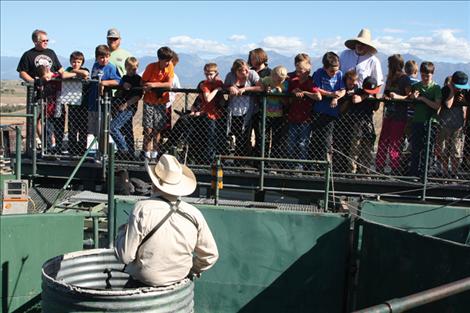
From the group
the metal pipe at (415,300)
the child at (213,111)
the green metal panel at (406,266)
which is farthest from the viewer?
the child at (213,111)

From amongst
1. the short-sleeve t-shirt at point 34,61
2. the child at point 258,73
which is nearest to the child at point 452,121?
the child at point 258,73

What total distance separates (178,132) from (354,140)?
2.53m

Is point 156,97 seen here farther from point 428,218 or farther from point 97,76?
point 428,218

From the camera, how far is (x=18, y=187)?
26.9 feet

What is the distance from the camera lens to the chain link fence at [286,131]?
914 centimetres

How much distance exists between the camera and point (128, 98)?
960cm

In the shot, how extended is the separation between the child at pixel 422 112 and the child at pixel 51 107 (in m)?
5.10

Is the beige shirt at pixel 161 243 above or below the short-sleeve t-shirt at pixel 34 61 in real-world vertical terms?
below

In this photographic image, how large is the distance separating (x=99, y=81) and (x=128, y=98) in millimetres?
476

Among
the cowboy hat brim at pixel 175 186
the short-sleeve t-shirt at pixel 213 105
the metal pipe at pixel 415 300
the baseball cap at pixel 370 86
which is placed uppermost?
the baseball cap at pixel 370 86

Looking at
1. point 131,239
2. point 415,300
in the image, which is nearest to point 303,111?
point 131,239

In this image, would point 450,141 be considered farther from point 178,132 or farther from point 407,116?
point 178,132

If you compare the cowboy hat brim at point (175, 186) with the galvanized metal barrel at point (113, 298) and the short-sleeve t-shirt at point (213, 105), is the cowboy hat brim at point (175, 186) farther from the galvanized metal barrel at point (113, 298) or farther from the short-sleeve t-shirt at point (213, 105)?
the short-sleeve t-shirt at point (213, 105)

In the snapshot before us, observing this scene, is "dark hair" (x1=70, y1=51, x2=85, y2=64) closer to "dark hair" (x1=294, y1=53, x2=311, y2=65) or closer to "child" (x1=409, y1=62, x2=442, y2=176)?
"dark hair" (x1=294, y1=53, x2=311, y2=65)
